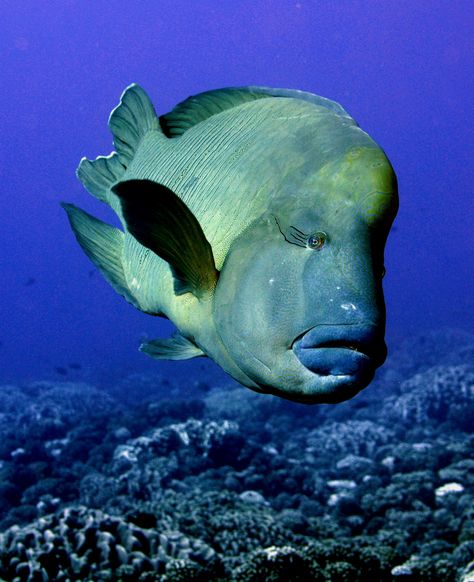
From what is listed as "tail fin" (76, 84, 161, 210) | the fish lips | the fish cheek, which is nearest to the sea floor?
"tail fin" (76, 84, 161, 210)

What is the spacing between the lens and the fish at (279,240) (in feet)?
4.42

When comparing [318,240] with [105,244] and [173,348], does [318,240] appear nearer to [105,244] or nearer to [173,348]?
[173,348]

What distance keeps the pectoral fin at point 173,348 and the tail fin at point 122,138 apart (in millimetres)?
740

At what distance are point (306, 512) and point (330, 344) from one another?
23.7ft

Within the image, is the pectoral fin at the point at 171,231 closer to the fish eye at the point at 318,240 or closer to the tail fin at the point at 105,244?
the fish eye at the point at 318,240

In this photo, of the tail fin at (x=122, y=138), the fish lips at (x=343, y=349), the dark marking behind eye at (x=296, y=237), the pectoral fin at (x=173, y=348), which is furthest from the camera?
the tail fin at (x=122, y=138)

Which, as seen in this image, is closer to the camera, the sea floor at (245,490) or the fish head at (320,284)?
the fish head at (320,284)

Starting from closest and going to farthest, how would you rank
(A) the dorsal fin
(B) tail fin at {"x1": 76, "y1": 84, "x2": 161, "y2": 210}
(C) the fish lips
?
1. (C) the fish lips
2. (A) the dorsal fin
3. (B) tail fin at {"x1": 76, "y1": 84, "x2": 161, "y2": 210}

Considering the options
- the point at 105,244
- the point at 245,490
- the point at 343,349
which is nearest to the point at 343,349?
the point at 343,349

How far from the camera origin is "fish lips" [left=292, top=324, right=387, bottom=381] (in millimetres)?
1312

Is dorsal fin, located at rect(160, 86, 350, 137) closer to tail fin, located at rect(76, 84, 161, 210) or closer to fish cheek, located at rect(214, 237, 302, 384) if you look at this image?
tail fin, located at rect(76, 84, 161, 210)

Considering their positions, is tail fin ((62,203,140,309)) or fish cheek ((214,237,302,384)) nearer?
fish cheek ((214,237,302,384))

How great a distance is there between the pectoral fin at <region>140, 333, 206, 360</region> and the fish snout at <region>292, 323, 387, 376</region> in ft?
2.76

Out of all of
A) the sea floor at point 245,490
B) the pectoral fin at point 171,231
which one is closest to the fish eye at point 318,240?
the pectoral fin at point 171,231
